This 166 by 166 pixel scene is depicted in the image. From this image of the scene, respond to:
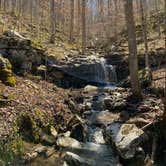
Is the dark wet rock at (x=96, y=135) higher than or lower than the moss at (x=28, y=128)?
lower

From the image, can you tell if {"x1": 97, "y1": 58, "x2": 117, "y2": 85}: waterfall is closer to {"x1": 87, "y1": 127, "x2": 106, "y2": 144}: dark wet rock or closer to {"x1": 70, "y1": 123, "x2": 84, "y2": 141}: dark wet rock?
{"x1": 87, "y1": 127, "x2": 106, "y2": 144}: dark wet rock

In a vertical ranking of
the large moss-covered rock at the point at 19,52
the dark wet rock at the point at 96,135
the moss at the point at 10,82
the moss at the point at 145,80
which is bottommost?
the dark wet rock at the point at 96,135

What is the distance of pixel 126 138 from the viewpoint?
393 inches

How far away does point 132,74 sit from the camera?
13.7m

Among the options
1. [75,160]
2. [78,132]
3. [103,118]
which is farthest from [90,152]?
[103,118]

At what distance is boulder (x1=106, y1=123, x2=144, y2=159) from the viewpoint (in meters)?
9.53

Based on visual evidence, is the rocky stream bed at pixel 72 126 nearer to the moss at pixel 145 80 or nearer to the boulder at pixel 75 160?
the boulder at pixel 75 160

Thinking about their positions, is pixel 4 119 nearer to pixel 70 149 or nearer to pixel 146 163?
pixel 70 149

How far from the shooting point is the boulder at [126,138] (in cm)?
953

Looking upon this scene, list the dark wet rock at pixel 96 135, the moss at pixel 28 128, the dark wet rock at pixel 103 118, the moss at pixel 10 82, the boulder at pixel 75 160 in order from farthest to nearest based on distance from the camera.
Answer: the moss at pixel 10 82
the dark wet rock at pixel 103 118
the dark wet rock at pixel 96 135
the moss at pixel 28 128
the boulder at pixel 75 160

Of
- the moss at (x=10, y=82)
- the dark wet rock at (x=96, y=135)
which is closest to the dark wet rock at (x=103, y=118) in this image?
the dark wet rock at (x=96, y=135)

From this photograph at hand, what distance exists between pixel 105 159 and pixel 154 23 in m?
31.1

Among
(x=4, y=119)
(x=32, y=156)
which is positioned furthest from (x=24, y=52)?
(x=32, y=156)

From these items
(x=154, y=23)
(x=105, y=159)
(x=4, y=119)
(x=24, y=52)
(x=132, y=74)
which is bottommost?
(x=105, y=159)
